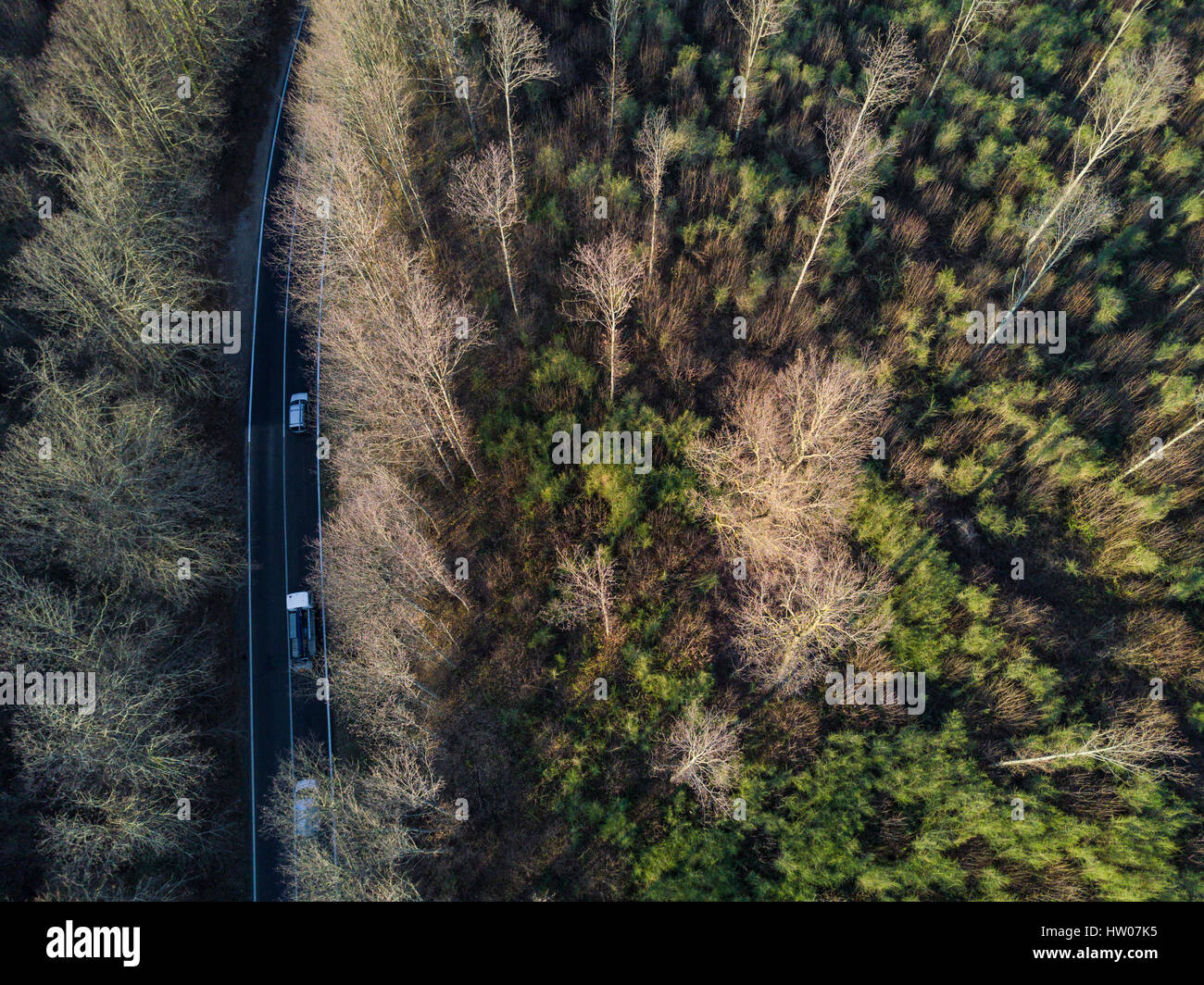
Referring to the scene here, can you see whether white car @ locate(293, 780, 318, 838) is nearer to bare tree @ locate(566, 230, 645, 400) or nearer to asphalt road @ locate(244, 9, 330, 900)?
asphalt road @ locate(244, 9, 330, 900)

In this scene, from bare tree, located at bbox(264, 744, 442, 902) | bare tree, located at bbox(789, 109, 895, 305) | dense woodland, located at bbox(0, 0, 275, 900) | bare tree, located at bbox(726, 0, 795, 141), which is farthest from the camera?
bare tree, located at bbox(726, 0, 795, 141)

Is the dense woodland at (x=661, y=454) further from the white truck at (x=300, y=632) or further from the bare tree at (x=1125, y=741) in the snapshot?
the white truck at (x=300, y=632)

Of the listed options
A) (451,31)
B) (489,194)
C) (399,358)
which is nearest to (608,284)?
(489,194)

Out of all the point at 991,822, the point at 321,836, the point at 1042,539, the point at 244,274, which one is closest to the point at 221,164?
the point at 244,274

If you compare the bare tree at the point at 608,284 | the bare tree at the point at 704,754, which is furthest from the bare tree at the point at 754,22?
the bare tree at the point at 704,754

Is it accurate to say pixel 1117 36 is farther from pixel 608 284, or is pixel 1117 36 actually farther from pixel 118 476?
pixel 118 476

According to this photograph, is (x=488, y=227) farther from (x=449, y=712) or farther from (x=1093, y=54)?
(x=1093, y=54)

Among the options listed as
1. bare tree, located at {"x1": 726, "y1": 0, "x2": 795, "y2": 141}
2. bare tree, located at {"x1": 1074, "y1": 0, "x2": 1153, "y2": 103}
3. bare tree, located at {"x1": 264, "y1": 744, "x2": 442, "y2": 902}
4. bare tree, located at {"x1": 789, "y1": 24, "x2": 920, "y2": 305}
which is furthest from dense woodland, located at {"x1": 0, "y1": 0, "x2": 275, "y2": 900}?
bare tree, located at {"x1": 1074, "y1": 0, "x2": 1153, "y2": 103}
